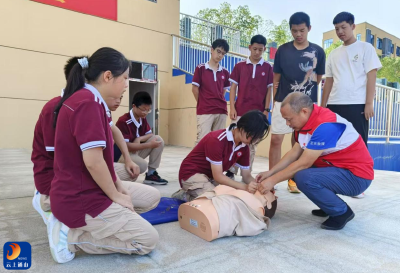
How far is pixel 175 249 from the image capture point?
64.4 inches

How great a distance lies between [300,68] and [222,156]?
1.39 meters

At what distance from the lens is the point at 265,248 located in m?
1.68

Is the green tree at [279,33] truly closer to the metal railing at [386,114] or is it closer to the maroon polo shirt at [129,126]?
A: the metal railing at [386,114]

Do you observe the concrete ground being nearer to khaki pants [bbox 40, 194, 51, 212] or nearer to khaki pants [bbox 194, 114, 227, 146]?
khaki pants [bbox 40, 194, 51, 212]

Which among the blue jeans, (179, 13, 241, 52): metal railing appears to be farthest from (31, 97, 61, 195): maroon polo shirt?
(179, 13, 241, 52): metal railing

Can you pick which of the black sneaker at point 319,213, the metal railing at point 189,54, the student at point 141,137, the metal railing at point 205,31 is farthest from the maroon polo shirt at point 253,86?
the metal railing at point 205,31

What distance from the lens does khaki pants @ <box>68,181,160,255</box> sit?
1448 mm

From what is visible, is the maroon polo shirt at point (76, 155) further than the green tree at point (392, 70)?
No

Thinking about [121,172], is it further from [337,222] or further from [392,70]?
[392,70]

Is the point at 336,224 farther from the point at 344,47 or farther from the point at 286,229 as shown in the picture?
the point at 344,47

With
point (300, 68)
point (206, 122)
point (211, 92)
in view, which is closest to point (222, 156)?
point (300, 68)

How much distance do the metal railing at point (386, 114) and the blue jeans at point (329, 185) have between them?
501 centimetres

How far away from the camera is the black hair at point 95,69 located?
1.48m

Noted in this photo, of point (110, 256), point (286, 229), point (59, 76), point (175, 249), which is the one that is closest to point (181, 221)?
point (175, 249)
